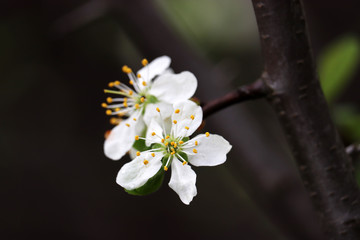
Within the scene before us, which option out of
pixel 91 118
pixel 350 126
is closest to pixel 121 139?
pixel 350 126

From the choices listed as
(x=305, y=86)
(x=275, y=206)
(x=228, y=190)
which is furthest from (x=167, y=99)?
(x=228, y=190)

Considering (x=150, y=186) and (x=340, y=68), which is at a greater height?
(x=150, y=186)

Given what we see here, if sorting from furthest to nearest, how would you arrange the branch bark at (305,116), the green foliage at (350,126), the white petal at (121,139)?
the green foliage at (350,126) < the white petal at (121,139) < the branch bark at (305,116)

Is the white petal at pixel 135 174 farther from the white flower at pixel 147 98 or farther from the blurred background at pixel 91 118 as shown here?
the blurred background at pixel 91 118

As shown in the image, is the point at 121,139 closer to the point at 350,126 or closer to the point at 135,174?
the point at 135,174

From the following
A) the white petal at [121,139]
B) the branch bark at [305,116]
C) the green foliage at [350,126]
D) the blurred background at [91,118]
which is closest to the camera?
the branch bark at [305,116]

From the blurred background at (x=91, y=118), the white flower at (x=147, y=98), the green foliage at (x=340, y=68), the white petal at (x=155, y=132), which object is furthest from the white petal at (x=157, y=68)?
the blurred background at (x=91, y=118)

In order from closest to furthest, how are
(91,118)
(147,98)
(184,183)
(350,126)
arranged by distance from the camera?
(184,183), (147,98), (350,126), (91,118)
